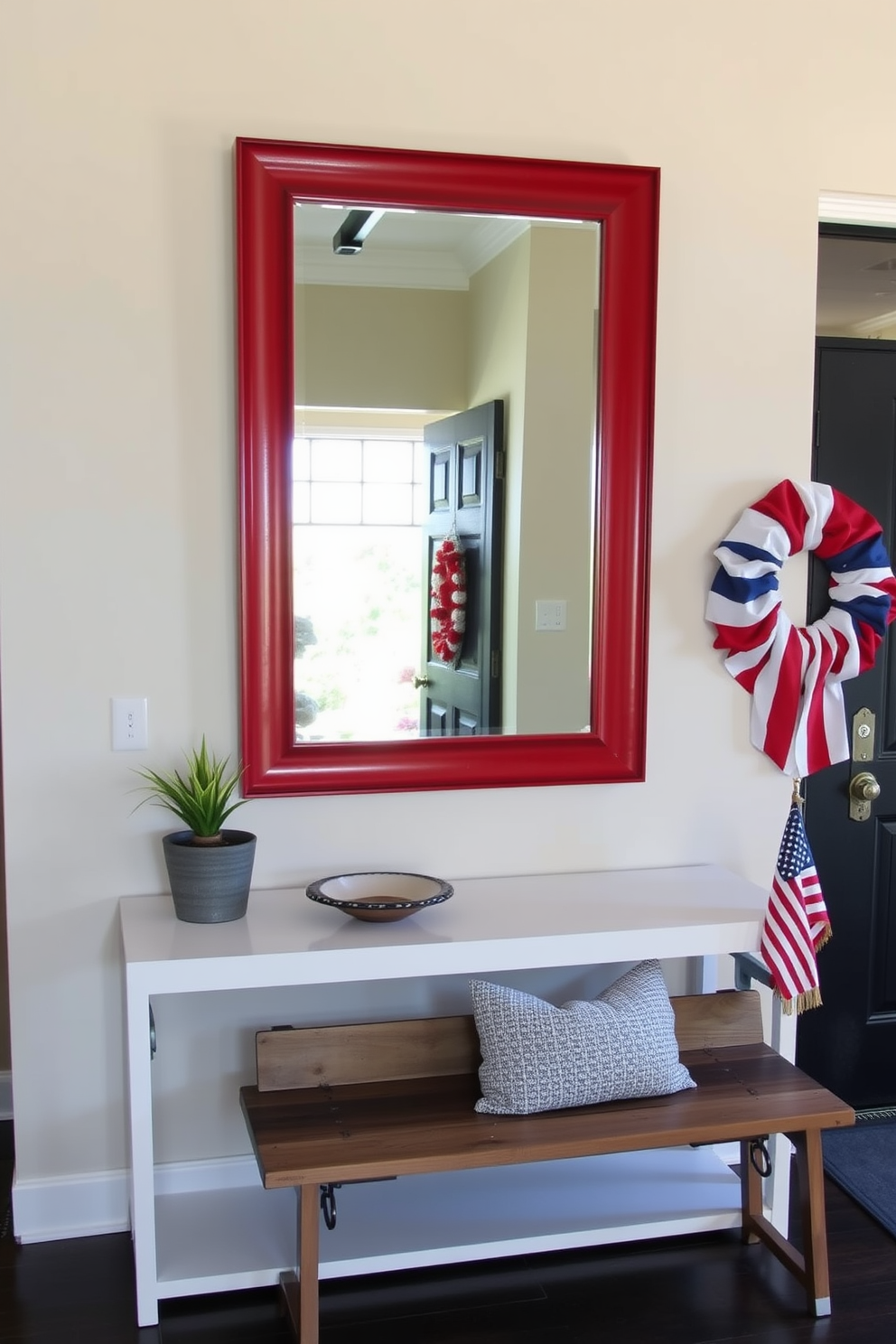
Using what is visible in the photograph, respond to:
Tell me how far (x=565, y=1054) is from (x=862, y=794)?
1.28m

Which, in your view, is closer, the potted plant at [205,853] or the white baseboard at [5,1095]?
the potted plant at [205,853]

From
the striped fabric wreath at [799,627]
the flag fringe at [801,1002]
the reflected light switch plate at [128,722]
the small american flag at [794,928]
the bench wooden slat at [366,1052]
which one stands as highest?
the striped fabric wreath at [799,627]

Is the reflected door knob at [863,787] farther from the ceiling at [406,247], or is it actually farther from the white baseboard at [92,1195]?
the white baseboard at [92,1195]

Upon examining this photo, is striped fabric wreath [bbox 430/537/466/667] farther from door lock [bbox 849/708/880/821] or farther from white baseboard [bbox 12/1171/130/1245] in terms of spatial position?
white baseboard [bbox 12/1171/130/1245]

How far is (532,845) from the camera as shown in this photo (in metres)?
2.80

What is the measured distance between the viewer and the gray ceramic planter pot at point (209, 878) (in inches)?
92.8

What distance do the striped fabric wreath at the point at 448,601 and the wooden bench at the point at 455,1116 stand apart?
787mm

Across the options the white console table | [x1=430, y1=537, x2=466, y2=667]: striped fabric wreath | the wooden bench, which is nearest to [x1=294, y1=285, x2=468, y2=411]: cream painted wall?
[x1=430, y1=537, x2=466, y2=667]: striped fabric wreath

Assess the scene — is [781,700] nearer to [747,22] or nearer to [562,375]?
[562,375]

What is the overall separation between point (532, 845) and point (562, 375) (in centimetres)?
106

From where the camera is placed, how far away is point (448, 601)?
105 inches

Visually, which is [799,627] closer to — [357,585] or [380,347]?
[357,585]

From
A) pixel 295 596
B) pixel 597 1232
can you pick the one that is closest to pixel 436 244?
pixel 295 596

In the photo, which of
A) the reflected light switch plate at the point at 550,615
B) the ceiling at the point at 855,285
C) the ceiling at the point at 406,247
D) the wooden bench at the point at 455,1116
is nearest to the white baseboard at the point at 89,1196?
the wooden bench at the point at 455,1116
